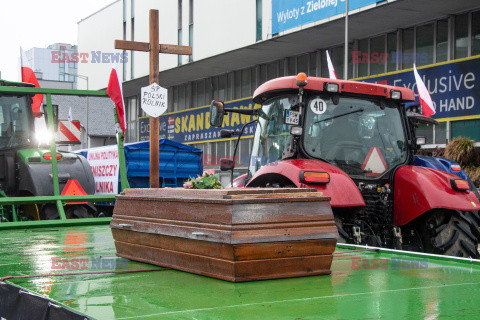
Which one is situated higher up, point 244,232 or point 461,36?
point 461,36

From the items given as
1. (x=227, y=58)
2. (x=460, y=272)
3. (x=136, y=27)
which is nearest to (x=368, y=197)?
(x=460, y=272)

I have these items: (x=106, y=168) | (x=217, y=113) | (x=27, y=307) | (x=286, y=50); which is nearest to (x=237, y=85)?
(x=286, y=50)

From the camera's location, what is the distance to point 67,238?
6.14m

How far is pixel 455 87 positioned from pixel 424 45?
2.23 m

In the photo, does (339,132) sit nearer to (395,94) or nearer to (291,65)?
(395,94)

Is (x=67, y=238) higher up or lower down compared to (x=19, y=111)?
lower down

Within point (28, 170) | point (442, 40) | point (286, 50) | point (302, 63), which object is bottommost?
point (28, 170)

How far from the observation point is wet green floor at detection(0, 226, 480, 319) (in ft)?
9.57

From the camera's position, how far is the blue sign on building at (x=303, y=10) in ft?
69.1

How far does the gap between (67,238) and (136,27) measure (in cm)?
3048

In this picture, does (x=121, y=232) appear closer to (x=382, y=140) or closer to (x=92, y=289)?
(x=92, y=289)

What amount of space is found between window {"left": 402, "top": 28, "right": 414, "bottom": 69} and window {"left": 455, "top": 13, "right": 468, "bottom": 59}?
1.81 metres

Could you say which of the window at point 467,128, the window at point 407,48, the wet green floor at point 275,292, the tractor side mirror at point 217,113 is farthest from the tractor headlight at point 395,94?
the window at point 407,48

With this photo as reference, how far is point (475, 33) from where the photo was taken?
65.8 ft
